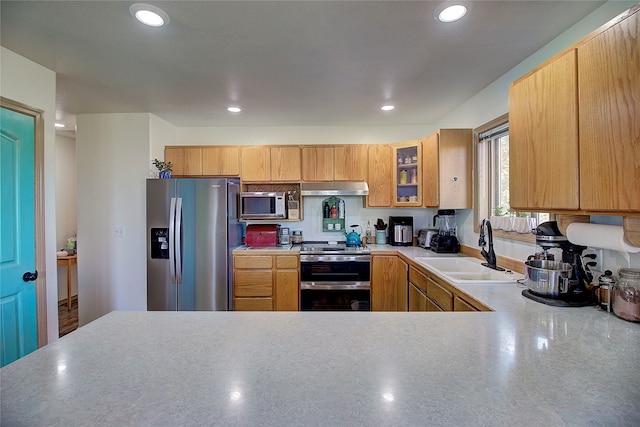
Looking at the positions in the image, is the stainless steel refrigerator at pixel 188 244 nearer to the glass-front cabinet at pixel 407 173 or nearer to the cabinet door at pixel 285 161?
the cabinet door at pixel 285 161

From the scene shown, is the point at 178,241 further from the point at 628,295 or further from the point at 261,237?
the point at 628,295

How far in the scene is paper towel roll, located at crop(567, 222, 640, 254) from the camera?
3.97ft

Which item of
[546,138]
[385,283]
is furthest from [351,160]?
[546,138]

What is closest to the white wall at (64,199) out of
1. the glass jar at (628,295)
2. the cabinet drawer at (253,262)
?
the cabinet drawer at (253,262)

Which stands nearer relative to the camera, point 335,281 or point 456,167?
point 456,167

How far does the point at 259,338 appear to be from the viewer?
1.03m

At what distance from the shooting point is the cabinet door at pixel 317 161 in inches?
139

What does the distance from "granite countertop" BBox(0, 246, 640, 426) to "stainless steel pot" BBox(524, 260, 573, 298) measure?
27 cm

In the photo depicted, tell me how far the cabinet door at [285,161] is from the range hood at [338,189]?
274 mm

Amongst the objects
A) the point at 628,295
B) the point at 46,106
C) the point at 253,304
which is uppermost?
the point at 46,106

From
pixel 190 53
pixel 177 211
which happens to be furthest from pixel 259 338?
pixel 177 211

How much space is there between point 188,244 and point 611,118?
323 centimetres

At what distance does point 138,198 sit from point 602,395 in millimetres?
3758

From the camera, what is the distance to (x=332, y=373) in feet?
2.63
